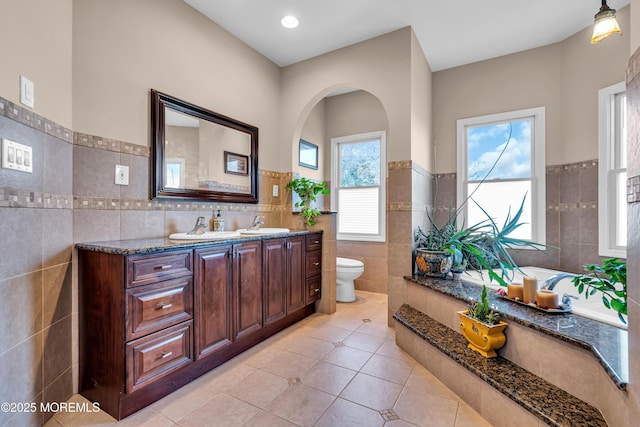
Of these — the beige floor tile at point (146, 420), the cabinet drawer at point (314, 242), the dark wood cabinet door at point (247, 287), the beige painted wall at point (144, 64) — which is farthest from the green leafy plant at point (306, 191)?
the beige floor tile at point (146, 420)

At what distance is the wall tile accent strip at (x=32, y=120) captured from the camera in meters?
1.19

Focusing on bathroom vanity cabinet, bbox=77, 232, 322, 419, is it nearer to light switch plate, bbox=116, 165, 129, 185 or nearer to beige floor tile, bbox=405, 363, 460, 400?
light switch plate, bbox=116, 165, 129, 185

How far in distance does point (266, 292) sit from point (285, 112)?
1.98 meters

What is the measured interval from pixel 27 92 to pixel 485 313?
2.58 m

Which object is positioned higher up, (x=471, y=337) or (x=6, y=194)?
(x=6, y=194)

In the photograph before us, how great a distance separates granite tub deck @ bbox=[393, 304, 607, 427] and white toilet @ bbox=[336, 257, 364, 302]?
1279 mm

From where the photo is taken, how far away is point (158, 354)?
1.55 metres

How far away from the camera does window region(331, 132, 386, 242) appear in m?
3.78

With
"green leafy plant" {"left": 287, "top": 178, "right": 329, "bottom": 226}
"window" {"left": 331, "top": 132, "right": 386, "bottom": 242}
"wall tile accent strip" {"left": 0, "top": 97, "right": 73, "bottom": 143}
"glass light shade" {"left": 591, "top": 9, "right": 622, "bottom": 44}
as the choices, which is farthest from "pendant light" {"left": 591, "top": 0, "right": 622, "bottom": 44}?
"wall tile accent strip" {"left": 0, "top": 97, "right": 73, "bottom": 143}

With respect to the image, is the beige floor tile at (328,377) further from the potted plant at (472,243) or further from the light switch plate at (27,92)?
the light switch plate at (27,92)

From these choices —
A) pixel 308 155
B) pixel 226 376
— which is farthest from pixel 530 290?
pixel 308 155

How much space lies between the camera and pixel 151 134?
1.98 meters

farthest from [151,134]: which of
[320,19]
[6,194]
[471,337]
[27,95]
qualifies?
[471,337]

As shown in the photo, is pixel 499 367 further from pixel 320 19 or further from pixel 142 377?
pixel 320 19
